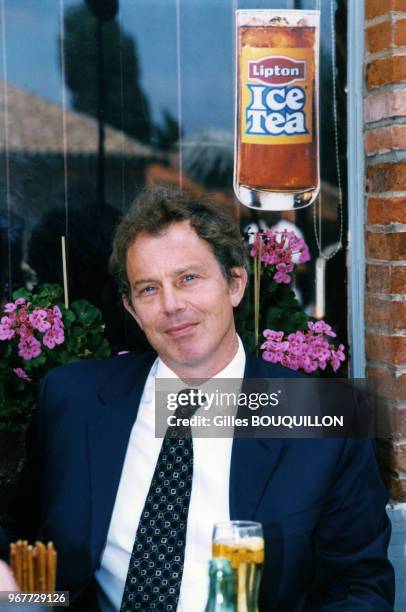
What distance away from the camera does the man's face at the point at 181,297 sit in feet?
5.91

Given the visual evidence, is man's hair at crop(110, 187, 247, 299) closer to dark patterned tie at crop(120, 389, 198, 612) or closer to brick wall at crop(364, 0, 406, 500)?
dark patterned tie at crop(120, 389, 198, 612)

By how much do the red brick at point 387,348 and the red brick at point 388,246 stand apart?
0.23 meters

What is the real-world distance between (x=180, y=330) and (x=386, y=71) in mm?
1090

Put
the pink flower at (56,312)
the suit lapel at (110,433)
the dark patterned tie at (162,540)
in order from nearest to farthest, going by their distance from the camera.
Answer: the dark patterned tie at (162,540)
the suit lapel at (110,433)
the pink flower at (56,312)

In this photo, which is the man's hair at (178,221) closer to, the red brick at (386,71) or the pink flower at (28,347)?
the pink flower at (28,347)

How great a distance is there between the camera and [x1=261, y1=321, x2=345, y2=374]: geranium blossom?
2496mm

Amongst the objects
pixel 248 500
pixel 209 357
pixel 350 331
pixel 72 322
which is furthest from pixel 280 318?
pixel 248 500

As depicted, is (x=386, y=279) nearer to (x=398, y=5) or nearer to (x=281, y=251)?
(x=281, y=251)

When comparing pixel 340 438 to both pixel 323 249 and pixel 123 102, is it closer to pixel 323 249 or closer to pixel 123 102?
pixel 323 249

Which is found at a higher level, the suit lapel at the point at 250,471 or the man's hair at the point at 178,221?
the man's hair at the point at 178,221

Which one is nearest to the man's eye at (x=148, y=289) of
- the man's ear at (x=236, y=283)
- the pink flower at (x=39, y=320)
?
the man's ear at (x=236, y=283)

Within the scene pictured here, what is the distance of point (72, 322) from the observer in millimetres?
2541

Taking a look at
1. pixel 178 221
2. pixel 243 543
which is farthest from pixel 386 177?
pixel 243 543

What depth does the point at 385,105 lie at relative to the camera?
243 cm
